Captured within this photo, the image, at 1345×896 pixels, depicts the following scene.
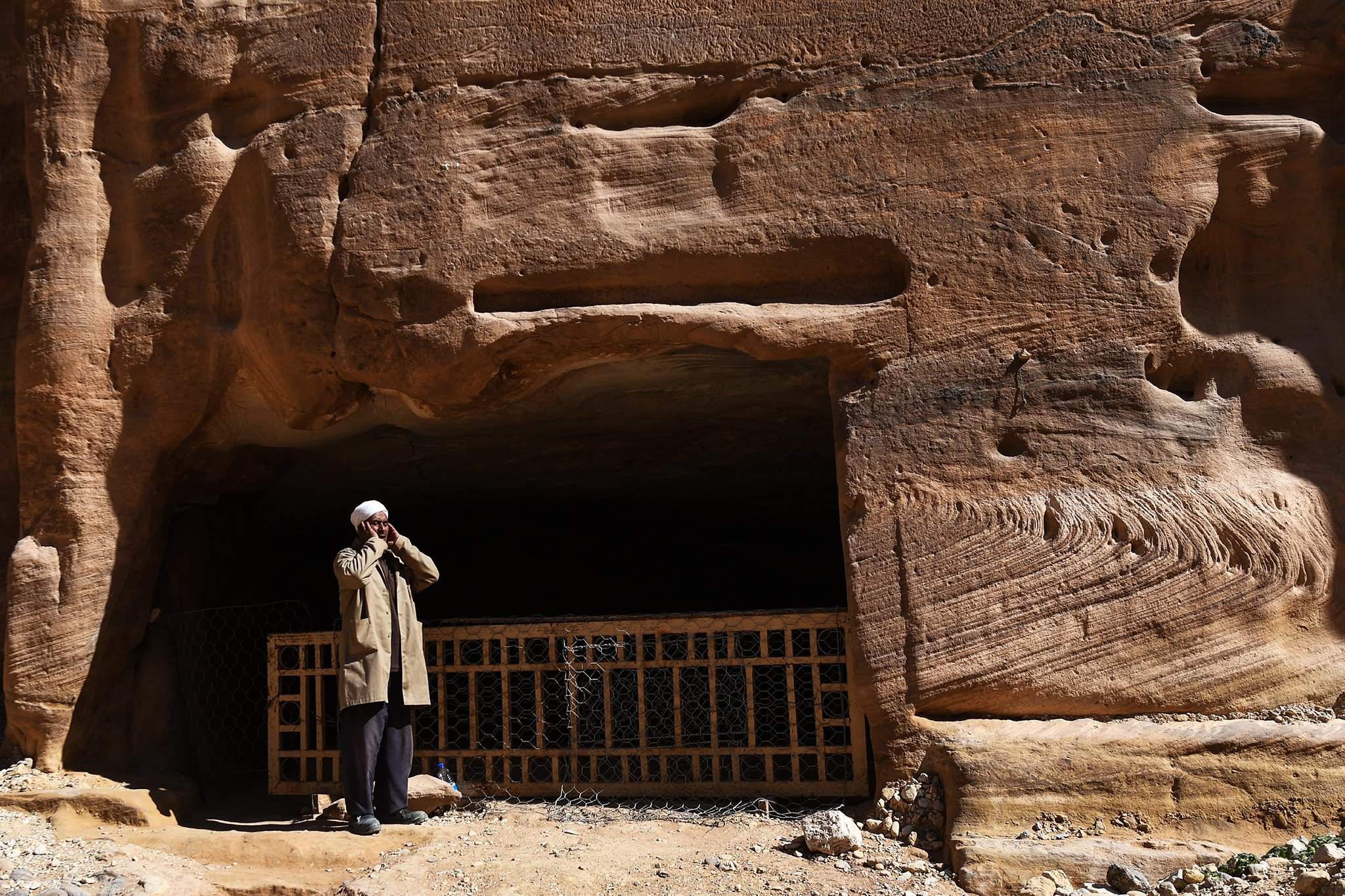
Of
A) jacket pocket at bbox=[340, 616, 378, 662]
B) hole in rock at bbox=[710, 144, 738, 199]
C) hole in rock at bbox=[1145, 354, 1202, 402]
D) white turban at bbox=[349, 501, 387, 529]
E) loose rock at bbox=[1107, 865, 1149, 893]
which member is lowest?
loose rock at bbox=[1107, 865, 1149, 893]

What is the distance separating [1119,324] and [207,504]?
3.84m

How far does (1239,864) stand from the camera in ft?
10.8

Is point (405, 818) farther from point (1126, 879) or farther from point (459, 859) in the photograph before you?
point (1126, 879)

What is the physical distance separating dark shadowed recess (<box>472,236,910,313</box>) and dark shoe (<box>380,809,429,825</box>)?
1.75m

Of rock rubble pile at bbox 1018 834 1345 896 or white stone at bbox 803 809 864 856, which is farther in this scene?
white stone at bbox 803 809 864 856

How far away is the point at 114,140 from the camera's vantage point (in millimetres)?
4770

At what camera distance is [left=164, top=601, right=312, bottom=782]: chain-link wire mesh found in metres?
4.91

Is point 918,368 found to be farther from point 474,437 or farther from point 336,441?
point 336,441

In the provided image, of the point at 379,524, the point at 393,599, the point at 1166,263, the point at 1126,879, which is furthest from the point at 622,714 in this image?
the point at 1166,263

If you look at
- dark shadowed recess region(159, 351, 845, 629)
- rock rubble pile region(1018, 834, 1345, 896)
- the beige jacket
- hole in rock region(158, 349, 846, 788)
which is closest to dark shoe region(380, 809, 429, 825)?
the beige jacket

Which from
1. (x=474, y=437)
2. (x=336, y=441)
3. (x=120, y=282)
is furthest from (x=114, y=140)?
(x=474, y=437)

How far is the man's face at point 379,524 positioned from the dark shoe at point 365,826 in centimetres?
90

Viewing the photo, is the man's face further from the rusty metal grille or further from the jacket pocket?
the rusty metal grille

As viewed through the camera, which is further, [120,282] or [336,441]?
[336,441]
